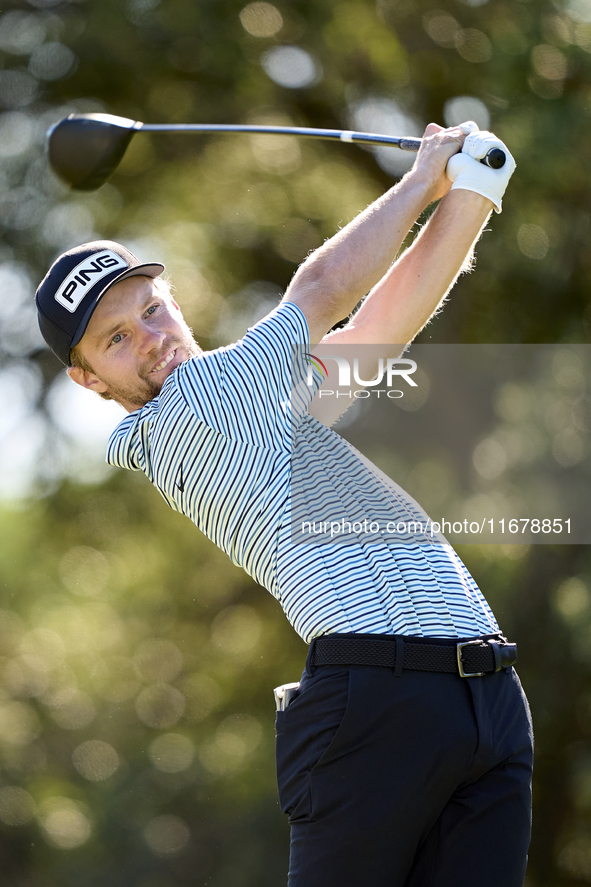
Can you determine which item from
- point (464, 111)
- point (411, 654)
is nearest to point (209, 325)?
point (464, 111)

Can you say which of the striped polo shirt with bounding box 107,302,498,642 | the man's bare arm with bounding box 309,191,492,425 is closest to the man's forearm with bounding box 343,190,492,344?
the man's bare arm with bounding box 309,191,492,425

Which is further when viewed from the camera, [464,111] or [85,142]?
[464,111]

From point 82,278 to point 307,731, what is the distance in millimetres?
1174

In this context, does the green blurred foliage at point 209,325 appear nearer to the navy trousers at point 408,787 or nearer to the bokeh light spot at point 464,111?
the bokeh light spot at point 464,111

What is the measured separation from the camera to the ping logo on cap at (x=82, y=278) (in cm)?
216

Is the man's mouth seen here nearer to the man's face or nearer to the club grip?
the man's face

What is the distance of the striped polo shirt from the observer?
5.47 feet

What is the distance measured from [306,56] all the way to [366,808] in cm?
550

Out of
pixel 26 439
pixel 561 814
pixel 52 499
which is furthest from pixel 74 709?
pixel 561 814

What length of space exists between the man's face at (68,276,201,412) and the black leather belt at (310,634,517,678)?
2.71 ft

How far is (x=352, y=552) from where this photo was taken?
1696mm

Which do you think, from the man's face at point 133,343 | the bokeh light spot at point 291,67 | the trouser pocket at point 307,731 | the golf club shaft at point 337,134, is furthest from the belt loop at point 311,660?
the bokeh light spot at point 291,67

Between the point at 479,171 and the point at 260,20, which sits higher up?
the point at 260,20

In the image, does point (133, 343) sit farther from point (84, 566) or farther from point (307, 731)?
point (84, 566)
